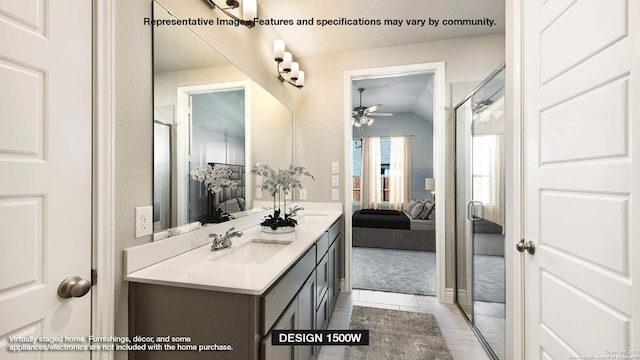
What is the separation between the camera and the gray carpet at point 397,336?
1.75 meters

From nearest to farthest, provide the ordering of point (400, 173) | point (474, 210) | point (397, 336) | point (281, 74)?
1. point (397, 336)
2. point (474, 210)
3. point (281, 74)
4. point (400, 173)

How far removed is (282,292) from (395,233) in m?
3.52

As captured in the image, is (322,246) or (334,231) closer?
(322,246)

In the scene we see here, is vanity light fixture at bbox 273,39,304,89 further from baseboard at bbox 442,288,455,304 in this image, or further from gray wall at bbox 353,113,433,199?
gray wall at bbox 353,113,433,199

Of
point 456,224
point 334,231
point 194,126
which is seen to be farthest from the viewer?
point 456,224

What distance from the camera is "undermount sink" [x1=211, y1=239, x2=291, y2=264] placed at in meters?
1.38

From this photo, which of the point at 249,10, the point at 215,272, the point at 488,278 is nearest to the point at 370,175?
the point at 488,278

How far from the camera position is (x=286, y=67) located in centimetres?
246

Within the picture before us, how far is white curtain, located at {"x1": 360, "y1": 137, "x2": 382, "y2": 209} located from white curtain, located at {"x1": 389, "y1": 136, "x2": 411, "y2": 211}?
34 cm

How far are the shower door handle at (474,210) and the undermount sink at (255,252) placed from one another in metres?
1.55

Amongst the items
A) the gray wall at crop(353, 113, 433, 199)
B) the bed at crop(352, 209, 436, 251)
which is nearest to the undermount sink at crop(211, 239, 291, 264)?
the bed at crop(352, 209, 436, 251)

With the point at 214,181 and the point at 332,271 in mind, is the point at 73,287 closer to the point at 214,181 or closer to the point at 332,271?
the point at 214,181

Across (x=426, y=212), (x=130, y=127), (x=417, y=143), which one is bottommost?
(x=426, y=212)

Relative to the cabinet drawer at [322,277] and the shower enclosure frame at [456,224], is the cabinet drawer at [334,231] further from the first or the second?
the shower enclosure frame at [456,224]
